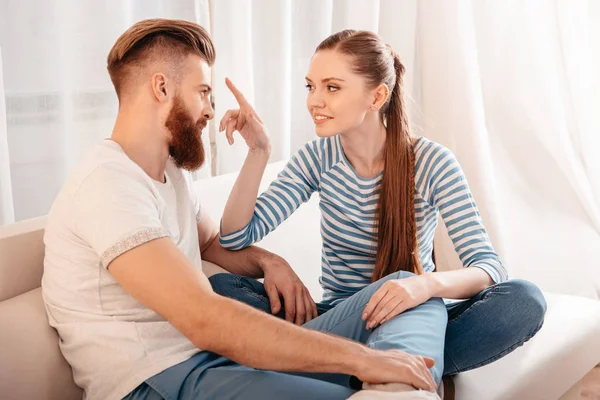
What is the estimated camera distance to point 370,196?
193 centimetres

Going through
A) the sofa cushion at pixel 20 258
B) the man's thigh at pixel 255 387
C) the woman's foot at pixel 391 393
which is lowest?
the man's thigh at pixel 255 387

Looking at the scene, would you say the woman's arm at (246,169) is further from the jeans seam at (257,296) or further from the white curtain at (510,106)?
the white curtain at (510,106)

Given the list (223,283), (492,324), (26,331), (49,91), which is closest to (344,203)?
(223,283)

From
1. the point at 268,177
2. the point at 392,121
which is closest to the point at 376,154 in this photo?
the point at 392,121

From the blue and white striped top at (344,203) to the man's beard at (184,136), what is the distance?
0.30 meters

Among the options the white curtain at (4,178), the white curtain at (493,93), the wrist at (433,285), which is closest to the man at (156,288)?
the wrist at (433,285)

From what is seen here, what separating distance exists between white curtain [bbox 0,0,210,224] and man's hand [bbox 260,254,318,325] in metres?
0.83

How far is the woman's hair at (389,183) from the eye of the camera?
73.9 inches

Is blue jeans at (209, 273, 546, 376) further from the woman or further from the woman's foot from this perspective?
the woman's foot

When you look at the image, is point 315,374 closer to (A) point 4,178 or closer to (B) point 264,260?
(B) point 264,260

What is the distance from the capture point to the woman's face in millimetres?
1862

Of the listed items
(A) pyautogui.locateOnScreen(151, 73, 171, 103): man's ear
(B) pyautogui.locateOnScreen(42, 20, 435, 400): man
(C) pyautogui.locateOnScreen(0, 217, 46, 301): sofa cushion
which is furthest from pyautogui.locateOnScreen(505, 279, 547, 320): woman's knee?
(C) pyautogui.locateOnScreen(0, 217, 46, 301): sofa cushion

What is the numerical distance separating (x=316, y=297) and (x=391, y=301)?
1.82 ft

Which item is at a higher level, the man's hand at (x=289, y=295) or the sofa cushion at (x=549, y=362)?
the man's hand at (x=289, y=295)
